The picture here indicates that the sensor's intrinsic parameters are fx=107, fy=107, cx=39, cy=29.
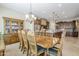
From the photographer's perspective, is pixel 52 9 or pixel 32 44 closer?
pixel 52 9

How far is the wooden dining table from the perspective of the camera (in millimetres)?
Result: 1743

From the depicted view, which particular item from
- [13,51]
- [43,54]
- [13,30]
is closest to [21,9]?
[13,30]

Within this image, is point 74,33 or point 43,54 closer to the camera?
point 74,33

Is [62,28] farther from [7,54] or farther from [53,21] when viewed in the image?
[7,54]

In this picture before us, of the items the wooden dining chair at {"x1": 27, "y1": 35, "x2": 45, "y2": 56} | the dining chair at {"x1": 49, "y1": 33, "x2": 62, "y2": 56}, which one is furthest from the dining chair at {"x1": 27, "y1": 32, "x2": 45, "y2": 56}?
the dining chair at {"x1": 49, "y1": 33, "x2": 62, "y2": 56}

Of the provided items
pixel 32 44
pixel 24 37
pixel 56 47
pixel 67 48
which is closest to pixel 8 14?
pixel 24 37

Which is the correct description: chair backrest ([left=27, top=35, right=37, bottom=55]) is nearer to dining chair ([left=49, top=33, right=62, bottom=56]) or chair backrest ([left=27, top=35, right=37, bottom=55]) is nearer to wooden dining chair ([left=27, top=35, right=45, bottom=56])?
wooden dining chair ([left=27, top=35, right=45, bottom=56])

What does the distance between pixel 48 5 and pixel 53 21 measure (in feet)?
0.88

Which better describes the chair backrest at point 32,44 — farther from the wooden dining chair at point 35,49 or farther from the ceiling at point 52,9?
the ceiling at point 52,9

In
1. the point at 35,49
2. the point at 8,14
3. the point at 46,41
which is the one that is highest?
the point at 8,14

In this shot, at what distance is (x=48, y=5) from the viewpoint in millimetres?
1716

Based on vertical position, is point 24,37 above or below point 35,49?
above

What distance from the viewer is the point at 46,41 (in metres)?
1.78

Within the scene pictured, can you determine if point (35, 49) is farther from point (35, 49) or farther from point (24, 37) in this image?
point (24, 37)
